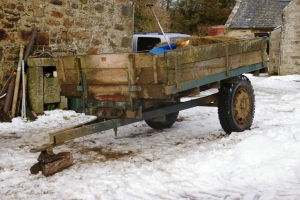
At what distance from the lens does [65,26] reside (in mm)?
8344

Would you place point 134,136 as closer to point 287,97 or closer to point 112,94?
point 112,94

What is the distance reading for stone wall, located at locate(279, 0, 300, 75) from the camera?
16750 millimetres

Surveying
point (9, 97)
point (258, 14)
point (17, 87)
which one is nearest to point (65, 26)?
point (17, 87)

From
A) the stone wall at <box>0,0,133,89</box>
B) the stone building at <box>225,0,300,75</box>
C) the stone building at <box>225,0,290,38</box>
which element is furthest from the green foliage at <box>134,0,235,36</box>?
the stone wall at <box>0,0,133,89</box>

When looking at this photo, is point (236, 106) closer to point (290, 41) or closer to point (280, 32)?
point (290, 41)

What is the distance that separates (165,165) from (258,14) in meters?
21.2

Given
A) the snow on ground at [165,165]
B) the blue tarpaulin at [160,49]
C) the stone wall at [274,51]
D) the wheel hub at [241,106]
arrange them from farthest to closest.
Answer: the stone wall at [274,51]
the wheel hub at [241,106]
the blue tarpaulin at [160,49]
the snow on ground at [165,165]

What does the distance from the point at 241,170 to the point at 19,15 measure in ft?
18.4

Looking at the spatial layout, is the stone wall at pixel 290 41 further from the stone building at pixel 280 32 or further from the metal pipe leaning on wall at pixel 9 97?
the metal pipe leaning on wall at pixel 9 97

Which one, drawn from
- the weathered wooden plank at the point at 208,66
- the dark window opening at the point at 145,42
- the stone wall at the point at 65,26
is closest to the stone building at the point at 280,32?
the dark window opening at the point at 145,42

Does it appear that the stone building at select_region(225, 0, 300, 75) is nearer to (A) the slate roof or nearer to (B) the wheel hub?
(A) the slate roof

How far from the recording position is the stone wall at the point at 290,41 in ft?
55.0

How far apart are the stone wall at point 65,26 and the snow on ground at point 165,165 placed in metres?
1.97

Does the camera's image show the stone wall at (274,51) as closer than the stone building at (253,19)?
Yes
